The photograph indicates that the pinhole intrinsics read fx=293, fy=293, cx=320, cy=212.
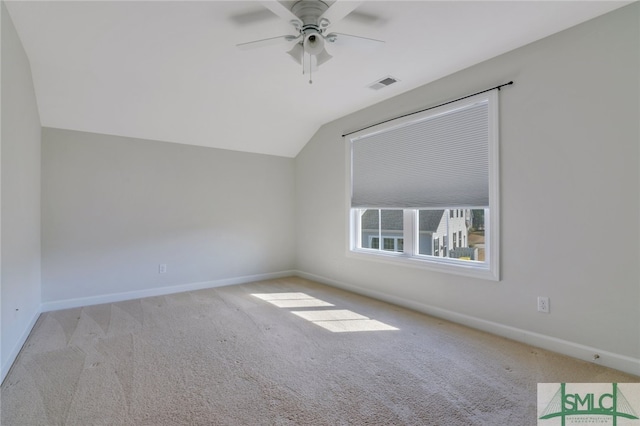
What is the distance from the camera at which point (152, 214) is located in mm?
4043

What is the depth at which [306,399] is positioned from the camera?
1.80m

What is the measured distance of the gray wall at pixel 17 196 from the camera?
6.79ft

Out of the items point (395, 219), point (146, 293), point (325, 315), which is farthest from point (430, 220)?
point (146, 293)

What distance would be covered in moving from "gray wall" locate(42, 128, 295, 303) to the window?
1.65 m

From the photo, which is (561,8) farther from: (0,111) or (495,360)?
(0,111)

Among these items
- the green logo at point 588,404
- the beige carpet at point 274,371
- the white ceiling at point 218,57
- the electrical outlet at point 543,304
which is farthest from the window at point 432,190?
the green logo at point 588,404

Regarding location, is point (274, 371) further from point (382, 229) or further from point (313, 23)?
point (313, 23)

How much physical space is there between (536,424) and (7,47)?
4.15 meters

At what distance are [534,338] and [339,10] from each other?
2.92 meters

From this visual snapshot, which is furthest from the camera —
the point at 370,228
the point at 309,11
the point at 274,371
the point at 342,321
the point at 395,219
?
the point at 370,228

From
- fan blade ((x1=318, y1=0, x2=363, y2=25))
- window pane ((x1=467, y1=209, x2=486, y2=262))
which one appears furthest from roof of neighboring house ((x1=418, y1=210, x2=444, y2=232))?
fan blade ((x1=318, y1=0, x2=363, y2=25))

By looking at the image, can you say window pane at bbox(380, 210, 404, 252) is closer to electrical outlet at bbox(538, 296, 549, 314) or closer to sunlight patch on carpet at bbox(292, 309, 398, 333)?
sunlight patch on carpet at bbox(292, 309, 398, 333)

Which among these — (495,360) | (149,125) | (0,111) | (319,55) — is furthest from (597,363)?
(149,125)

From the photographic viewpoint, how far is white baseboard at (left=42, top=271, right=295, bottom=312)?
3.46m
